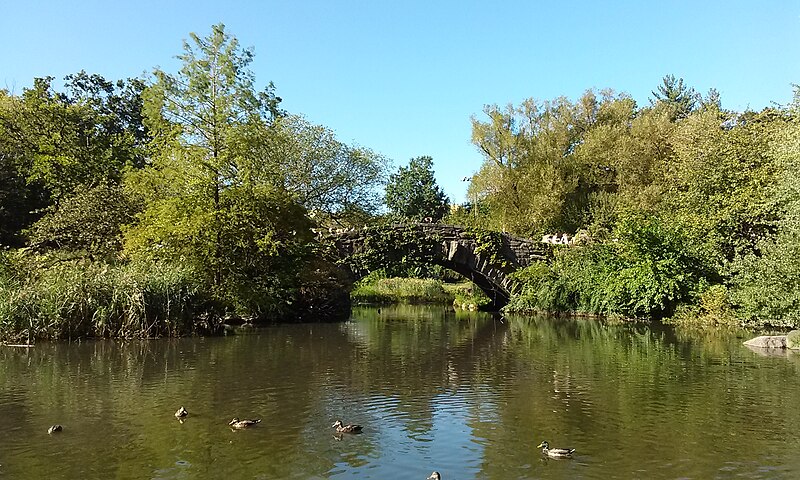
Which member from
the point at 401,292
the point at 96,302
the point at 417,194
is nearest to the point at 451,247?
the point at 401,292

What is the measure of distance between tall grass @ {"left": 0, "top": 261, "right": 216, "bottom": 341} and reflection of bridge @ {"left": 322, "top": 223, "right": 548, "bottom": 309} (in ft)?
28.6

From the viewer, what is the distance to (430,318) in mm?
26688

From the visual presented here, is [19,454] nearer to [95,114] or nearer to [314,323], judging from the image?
[314,323]

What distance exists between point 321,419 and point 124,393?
3.56m

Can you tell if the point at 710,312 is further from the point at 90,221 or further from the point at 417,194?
the point at 417,194

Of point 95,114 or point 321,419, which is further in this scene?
point 95,114

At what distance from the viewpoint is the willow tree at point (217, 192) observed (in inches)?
773

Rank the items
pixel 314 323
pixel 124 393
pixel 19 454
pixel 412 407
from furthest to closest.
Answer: pixel 314 323 < pixel 124 393 < pixel 412 407 < pixel 19 454

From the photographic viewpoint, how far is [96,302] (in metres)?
15.4

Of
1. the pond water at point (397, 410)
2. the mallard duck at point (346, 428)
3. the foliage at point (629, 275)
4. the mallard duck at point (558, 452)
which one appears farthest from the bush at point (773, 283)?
the mallard duck at point (346, 428)

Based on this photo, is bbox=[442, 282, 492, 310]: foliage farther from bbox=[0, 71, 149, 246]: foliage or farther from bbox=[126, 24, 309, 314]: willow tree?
bbox=[0, 71, 149, 246]: foliage

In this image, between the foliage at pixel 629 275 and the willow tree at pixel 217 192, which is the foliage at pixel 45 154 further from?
the foliage at pixel 629 275

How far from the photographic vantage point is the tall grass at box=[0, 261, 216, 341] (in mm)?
14562

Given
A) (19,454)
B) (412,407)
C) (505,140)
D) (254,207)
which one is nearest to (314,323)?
(254,207)
